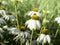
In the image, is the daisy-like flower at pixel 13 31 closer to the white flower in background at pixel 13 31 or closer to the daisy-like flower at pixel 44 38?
the white flower in background at pixel 13 31

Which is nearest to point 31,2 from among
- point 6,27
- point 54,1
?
point 54,1

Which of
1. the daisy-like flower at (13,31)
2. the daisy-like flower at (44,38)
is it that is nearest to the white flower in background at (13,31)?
the daisy-like flower at (13,31)

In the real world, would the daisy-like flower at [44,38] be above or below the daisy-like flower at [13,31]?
below

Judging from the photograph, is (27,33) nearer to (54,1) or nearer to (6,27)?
(6,27)

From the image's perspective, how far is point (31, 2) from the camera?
3221 millimetres

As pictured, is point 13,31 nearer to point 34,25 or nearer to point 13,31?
point 13,31

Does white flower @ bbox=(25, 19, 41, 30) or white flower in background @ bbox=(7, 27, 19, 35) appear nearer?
white flower @ bbox=(25, 19, 41, 30)

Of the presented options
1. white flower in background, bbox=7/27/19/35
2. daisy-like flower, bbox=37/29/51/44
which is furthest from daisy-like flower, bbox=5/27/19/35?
daisy-like flower, bbox=37/29/51/44

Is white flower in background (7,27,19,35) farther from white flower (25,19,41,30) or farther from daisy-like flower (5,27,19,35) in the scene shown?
white flower (25,19,41,30)

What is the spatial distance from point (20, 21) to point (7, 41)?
464mm

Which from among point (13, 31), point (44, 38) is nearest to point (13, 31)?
point (13, 31)

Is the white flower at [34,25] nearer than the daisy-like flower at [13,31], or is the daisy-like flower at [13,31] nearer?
the white flower at [34,25]

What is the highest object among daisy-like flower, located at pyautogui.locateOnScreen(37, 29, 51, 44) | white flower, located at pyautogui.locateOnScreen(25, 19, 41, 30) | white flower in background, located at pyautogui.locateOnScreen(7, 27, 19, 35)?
white flower, located at pyautogui.locateOnScreen(25, 19, 41, 30)

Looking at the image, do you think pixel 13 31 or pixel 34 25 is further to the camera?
pixel 13 31
